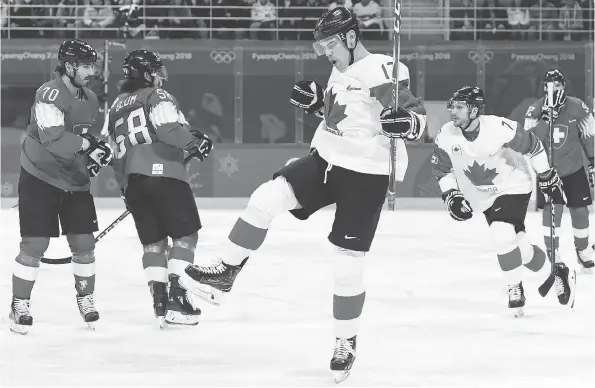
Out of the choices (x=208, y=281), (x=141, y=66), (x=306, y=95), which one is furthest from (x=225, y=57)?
(x=208, y=281)

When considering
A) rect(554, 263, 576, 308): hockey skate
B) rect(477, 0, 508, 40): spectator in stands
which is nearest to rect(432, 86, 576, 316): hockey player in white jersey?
rect(554, 263, 576, 308): hockey skate

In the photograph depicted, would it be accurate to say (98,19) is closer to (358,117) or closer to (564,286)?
(564,286)

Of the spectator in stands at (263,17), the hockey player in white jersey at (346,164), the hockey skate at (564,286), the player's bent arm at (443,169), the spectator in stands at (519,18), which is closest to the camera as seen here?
the hockey player in white jersey at (346,164)

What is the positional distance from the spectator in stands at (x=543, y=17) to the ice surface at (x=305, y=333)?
6.56 metres

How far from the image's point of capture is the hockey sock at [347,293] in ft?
13.5

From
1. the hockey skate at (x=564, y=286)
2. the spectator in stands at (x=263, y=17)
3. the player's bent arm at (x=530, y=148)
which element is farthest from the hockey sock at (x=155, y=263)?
the spectator in stands at (x=263, y=17)

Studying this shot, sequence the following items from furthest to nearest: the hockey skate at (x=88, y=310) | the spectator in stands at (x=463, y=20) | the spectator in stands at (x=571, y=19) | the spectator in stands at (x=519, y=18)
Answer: the spectator in stands at (x=463, y=20) → the spectator in stands at (x=519, y=18) → the spectator in stands at (x=571, y=19) → the hockey skate at (x=88, y=310)

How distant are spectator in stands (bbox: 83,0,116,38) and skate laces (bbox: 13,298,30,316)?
29.4ft

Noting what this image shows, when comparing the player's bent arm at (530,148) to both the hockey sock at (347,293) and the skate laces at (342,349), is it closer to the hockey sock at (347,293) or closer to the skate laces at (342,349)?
the hockey sock at (347,293)

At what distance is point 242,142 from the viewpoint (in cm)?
1307

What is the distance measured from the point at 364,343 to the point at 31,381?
1.49 m

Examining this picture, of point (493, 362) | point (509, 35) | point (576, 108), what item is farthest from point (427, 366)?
point (509, 35)

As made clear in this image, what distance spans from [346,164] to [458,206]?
4.95 feet

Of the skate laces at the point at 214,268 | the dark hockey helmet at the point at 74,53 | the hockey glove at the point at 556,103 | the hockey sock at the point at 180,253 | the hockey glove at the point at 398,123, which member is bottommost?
the hockey sock at the point at 180,253
